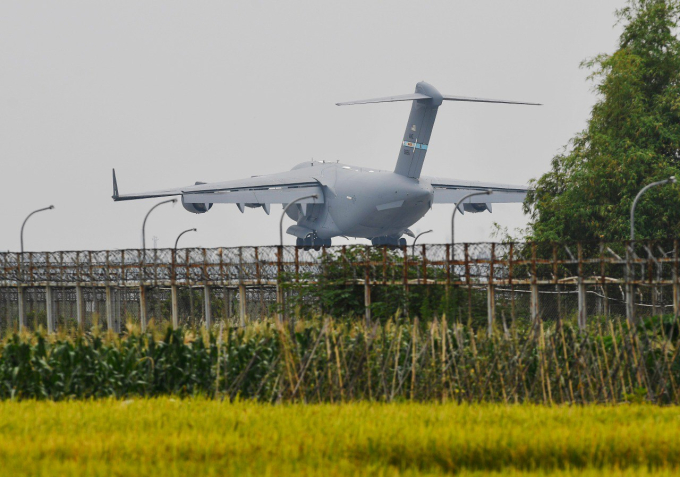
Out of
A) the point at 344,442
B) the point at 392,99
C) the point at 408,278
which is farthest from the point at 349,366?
the point at 392,99

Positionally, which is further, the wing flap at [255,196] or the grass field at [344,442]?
the wing flap at [255,196]

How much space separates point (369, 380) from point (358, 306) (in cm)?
1630

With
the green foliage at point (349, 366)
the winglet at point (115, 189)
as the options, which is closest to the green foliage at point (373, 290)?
the green foliage at point (349, 366)

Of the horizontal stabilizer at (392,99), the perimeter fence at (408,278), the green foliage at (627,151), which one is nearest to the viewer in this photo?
the perimeter fence at (408,278)

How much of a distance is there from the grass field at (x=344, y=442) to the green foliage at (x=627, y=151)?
36.7m

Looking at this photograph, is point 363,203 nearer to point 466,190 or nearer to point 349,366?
point 466,190

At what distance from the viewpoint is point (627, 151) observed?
174 feet

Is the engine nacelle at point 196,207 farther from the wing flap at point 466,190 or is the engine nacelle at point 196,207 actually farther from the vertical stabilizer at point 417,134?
the wing flap at point 466,190

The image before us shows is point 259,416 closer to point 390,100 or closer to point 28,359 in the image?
point 28,359

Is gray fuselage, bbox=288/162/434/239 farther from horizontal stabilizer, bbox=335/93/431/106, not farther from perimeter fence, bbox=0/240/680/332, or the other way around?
perimeter fence, bbox=0/240/680/332

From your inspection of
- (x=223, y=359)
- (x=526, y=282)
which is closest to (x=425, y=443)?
(x=223, y=359)

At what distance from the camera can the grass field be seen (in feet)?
41.8

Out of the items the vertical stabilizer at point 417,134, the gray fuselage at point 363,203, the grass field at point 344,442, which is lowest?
the grass field at point 344,442

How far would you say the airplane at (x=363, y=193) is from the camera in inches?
3078
